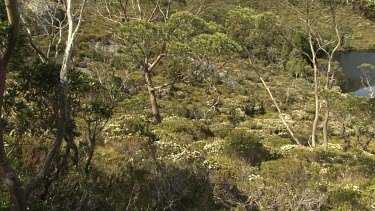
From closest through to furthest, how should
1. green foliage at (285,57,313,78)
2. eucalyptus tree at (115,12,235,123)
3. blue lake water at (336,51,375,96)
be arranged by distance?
eucalyptus tree at (115,12,235,123), green foliage at (285,57,313,78), blue lake water at (336,51,375,96)

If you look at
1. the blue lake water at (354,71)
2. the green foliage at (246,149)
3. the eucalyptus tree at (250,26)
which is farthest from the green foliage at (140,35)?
the blue lake water at (354,71)

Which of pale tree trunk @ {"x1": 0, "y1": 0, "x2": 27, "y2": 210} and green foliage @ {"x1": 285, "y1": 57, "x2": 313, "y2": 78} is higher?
pale tree trunk @ {"x1": 0, "y1": 0, "x2": 27, "y2": 210}

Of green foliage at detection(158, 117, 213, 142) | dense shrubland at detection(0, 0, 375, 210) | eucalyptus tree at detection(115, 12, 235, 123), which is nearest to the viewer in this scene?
dense shrubland at detection(0, 0, 375, 210)

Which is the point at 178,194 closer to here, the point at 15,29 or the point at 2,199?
the point at 2,199

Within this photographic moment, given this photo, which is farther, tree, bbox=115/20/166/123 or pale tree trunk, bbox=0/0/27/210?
tree, bbox=115/20/166/123

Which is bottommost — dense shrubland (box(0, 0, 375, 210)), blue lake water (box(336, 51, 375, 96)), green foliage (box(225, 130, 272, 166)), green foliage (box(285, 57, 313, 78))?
blue lake water (box(336, 51, 375, 96))

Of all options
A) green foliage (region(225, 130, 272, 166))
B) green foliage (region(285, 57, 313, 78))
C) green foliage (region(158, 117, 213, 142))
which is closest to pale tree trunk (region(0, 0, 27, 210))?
green foliage (region(225, 130, 272, 166))

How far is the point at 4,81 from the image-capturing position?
345 cm

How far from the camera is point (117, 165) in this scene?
22.1 ft

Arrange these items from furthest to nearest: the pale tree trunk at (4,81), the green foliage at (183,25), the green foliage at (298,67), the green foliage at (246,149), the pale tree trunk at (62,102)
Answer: the green foliage at (298,67) < the green foliage at (183,25) < the green foliage at (246,149) < the pale tree trunk at (62,102) < the pale tree trunk at (4,81)

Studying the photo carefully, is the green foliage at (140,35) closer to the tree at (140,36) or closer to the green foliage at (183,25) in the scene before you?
the tree at (140,36)

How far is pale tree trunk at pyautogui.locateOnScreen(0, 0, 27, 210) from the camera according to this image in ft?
10.9

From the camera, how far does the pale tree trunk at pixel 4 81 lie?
3.32m

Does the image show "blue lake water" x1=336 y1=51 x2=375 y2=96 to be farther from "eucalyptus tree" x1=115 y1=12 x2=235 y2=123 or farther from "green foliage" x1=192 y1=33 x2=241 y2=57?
"eucalyptus tree" x1=115 y1=12 x2=235 y2=123
